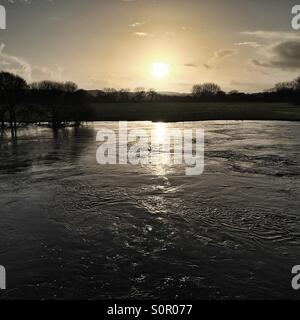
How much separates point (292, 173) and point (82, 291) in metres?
13.3

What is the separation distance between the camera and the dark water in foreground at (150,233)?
716 cm

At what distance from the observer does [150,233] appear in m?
9.64

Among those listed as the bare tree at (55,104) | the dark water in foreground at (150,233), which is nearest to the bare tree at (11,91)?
the bare tree at (55,104)

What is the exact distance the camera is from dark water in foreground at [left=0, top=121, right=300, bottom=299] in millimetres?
7156

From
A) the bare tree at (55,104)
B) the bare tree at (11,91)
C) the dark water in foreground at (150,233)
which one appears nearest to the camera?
the dark water in foreground at (150,233)

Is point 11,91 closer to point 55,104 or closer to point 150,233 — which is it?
point 55,104

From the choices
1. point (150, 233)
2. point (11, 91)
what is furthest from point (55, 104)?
point (150, 233)

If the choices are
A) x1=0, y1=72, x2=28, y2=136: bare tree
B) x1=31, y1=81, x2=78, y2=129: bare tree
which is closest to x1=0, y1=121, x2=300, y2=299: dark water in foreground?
x1=31, y1=81, x2=78, y2=129: bare tree

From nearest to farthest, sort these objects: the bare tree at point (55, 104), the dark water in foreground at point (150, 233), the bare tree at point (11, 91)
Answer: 1. the dark water in foreground at point (150, 233)
2. the bare tree at point (11, 91)
3. the bare tree at point (55, 104)

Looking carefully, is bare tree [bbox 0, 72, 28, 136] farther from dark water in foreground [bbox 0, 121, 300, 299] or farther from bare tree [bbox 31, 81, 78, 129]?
dark water in foreground [bbox 0, 121, 300, 299]

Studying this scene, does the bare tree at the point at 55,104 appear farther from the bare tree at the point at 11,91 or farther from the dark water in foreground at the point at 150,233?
the dark water in foreground at the point at 150,233

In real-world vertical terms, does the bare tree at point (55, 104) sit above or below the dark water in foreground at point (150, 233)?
above
